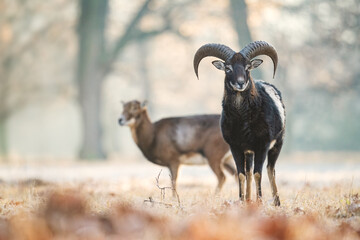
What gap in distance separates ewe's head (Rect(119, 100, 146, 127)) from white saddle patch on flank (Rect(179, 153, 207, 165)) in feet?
4.53

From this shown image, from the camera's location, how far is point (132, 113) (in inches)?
491

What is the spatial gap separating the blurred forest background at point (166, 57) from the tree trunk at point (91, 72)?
0.17 feet

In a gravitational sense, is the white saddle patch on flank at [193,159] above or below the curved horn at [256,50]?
below

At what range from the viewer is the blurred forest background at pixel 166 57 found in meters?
29.7

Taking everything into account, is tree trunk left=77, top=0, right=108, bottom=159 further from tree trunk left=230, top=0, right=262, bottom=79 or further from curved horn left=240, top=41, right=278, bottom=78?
curved horn left=240, top=41, right=278, bottom=78

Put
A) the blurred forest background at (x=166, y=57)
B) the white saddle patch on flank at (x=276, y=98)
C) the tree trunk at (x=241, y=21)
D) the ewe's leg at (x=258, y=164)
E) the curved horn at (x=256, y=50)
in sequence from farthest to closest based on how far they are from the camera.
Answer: the blurred forest background at (x=166, y=57) < the tree trunk at (x=241, y=21) < the white saddle patch on flank at (x=276, y=98) < the curved horn at (x=256, y=50) < the ewe's leg at (x=258, y=164)

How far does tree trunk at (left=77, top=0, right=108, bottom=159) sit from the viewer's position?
29578 mm

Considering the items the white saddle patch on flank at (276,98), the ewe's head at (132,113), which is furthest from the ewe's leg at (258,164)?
the ewe's head at (132,113)

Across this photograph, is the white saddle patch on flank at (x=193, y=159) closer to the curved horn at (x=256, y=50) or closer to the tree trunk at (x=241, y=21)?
the curved horn at (x=256, y=50)

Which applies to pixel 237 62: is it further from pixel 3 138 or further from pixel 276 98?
pixel 3 138

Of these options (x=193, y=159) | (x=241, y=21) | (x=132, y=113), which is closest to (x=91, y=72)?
(x=241, y=21)

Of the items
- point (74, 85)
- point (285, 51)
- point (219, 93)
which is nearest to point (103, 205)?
point (285, 51)

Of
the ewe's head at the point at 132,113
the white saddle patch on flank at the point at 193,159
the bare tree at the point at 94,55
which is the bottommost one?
the white saddle patch on flank at the point at 193,159

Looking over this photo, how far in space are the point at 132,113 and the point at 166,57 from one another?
30940 millimetres
